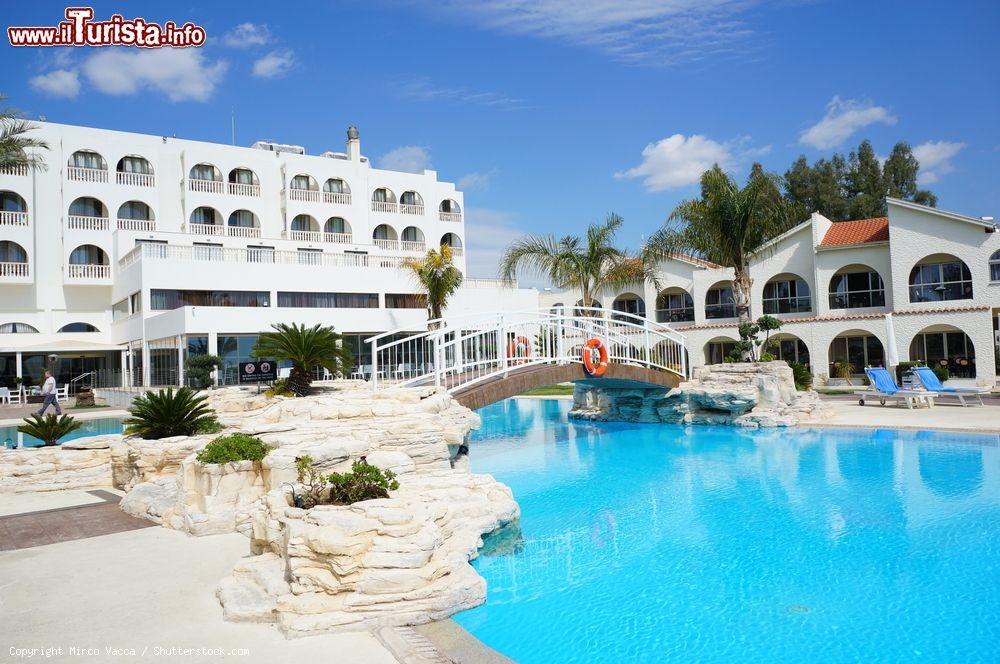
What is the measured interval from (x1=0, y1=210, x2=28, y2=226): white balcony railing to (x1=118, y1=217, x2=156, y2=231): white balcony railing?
13.4 ft

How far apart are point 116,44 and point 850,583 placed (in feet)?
53.0

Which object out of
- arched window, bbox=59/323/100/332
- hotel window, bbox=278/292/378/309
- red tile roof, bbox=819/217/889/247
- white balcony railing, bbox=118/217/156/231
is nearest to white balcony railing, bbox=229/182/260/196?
white balcony railing, bbox=118/217/156/231

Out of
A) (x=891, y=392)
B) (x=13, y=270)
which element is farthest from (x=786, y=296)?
(x=13, y=270)

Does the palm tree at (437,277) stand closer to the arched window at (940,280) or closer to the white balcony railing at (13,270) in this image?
the white balcony railing at (13,270)

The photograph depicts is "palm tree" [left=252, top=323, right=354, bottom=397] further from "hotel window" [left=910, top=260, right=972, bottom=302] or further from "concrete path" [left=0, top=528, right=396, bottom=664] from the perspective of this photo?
"hotel window" [left=910, top=260, right=972, bottom=302]

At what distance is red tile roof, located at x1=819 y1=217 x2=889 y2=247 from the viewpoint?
30.8 metres

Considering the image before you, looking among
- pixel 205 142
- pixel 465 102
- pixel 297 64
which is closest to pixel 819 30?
pixel 465 102

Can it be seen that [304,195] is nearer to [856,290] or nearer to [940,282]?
[856,290]

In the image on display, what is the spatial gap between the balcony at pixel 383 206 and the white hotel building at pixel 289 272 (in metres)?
0.06

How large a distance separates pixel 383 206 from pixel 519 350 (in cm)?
2561

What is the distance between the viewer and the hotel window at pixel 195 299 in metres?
26.7

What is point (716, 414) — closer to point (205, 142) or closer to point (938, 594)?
point (938, 594)

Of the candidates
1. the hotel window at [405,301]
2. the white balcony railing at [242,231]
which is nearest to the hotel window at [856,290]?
the hotel window at [405,301]

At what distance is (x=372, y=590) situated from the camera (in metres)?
5.81
